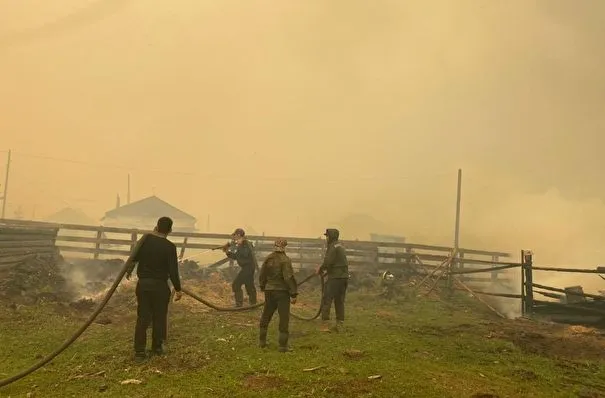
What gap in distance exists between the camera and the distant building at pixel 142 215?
6068cm

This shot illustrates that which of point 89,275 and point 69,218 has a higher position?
point 69,218

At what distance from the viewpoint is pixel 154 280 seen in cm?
715

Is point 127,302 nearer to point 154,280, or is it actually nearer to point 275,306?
point 154,280

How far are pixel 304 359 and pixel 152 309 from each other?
8.34 feet

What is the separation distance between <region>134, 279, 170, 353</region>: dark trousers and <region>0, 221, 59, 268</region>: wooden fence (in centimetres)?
806

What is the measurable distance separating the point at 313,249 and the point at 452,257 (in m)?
5.82

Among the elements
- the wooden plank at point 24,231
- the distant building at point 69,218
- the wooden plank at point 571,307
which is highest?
the distant building at point 69,218

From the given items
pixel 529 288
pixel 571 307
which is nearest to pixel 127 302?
pixel 529 288

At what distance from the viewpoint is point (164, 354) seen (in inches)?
285

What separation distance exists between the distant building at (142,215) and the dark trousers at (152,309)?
5503 centimetres

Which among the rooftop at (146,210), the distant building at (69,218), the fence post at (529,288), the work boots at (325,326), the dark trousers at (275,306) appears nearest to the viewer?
the dark trousers at (275,306)

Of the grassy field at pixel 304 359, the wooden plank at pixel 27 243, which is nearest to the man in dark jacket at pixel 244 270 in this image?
the grassy field at pixel 304 359

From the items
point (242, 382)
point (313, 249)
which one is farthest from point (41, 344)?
point (313, 249)

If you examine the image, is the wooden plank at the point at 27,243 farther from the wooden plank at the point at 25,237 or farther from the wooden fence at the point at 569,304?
the wooden fence at the point at 569,304
